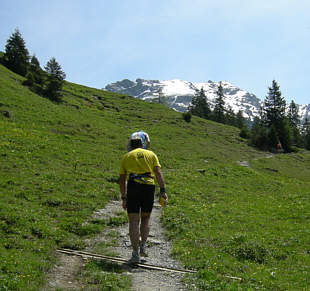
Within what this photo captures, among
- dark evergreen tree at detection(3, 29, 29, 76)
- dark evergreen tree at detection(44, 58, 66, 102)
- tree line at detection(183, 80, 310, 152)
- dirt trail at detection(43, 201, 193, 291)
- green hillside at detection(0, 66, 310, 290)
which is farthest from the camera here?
tree line at detection(183, 80, 310, 152)

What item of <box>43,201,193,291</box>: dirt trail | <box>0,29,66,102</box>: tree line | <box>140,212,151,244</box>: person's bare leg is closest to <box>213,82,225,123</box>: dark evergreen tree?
<box>0,29,66,102</box>: tree line

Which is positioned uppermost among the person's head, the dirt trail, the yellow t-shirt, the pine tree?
the pine tree

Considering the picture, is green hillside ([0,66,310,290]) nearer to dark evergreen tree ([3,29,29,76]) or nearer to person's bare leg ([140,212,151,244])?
person's bare leg ([140,212,151,244])

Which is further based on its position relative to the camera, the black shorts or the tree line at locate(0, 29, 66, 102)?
the tree line at locate(0, 29, 66, 102)

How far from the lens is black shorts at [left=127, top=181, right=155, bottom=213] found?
7.73 metres

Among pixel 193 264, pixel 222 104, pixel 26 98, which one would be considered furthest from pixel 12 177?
pixel 222 104

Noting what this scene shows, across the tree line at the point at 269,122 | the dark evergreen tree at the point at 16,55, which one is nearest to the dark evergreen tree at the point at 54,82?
the dark evergreen tree at the point at 16,55

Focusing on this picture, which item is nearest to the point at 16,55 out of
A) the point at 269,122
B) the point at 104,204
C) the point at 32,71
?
the point at 32,71

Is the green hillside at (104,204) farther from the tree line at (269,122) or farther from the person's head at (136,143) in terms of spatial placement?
the tree line at (269,122)

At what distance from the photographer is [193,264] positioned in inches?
322

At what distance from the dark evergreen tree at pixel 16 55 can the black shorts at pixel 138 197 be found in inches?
2284

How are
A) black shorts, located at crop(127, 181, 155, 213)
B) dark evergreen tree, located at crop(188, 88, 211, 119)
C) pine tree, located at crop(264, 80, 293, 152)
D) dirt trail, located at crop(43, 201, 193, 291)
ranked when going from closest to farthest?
dirt trail, located at crop(43, 201, 193, 291)
black shorts, located at crop(127, 181, 155, 213)
pine tree, located at crop(264, 80, 293, 152)
dark evergreen tree, located at crop(188, 88, 211, 119)

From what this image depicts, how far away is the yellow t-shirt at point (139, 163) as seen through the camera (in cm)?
778

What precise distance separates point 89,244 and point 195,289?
3973mm
